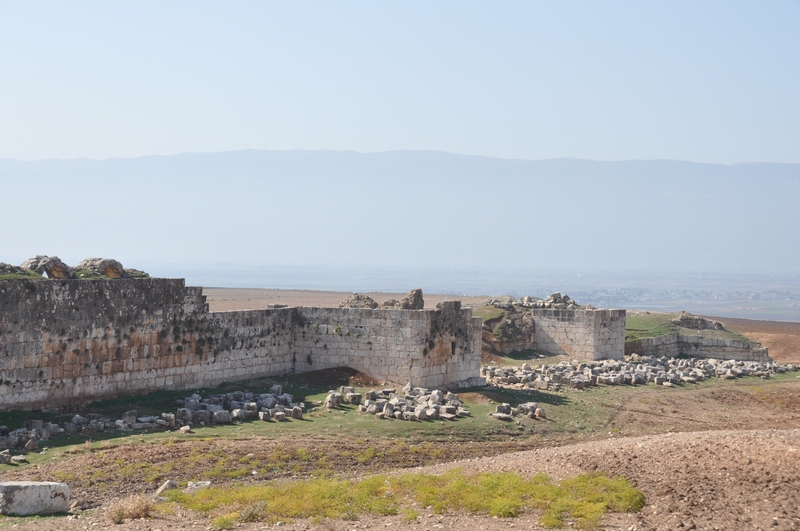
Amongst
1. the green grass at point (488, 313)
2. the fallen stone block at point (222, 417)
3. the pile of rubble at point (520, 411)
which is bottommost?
the pile of rubble at point (520, 411)

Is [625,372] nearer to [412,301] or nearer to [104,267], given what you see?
[412,301]

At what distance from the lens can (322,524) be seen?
14.8m

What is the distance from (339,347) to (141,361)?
626 cm

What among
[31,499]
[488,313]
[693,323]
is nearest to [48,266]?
[31,499]

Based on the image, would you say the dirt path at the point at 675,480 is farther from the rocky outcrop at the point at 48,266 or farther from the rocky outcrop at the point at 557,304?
the rocky outcrop at the point at 557,304

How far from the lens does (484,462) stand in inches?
757

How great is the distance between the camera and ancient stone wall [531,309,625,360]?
1542 inches

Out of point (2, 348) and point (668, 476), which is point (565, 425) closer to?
point (668, 476)

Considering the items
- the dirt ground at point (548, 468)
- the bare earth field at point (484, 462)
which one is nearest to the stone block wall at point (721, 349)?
the bare earth field at point (484, 462)

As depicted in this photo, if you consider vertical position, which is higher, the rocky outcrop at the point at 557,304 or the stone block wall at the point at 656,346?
the rocky outcrop at the point at 557,304

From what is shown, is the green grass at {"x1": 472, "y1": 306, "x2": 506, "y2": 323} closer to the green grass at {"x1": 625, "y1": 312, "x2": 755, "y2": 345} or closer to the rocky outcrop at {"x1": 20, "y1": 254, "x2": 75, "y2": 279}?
the green grass at {"x1": 625, "y1": 312, "x2": 755, "y2": 345}

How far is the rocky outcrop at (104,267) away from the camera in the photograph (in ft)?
83.7

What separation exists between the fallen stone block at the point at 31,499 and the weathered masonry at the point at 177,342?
612 centimetres

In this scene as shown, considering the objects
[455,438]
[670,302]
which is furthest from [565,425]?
[670,302]
